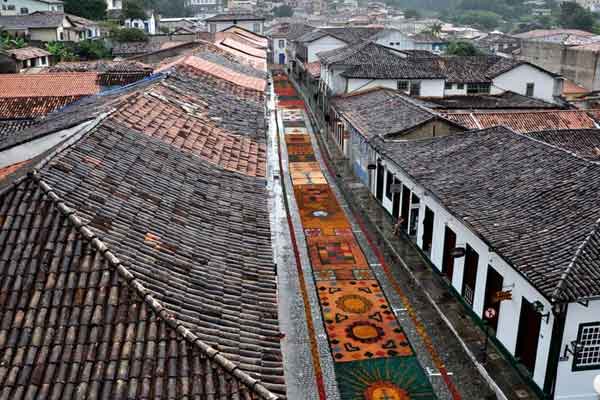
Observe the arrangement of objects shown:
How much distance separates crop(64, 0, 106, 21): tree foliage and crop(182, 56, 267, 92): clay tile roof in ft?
222

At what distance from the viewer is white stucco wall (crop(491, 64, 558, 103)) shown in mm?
44000

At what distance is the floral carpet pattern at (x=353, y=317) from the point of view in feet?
46.5

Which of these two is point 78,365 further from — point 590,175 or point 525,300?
point 590,175

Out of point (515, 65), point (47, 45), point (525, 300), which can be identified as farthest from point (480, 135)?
point (47, 45)

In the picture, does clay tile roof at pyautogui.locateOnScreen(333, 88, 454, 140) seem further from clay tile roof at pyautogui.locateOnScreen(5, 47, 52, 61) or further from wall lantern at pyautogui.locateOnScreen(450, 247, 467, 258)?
clay tile roof at pyautogui.locateOnScreen(5, 47, 52, 61)

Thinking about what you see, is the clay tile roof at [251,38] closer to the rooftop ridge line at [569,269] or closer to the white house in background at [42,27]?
the white house in background at [42,27]

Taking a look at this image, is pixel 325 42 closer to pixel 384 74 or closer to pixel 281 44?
pixel 384 74

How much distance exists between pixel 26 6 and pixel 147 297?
83062mm

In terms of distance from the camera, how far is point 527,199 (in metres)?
15.5

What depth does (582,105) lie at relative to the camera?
157ft

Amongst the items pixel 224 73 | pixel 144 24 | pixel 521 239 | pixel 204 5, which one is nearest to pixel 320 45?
pixel 224 73

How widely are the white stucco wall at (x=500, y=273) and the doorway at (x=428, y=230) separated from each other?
252 millimetres

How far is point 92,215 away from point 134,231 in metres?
0.66

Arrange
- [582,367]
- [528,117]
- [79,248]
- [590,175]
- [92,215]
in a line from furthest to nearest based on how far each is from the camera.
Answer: [528,117], [590,175], [582,367], [92,215], [79,248]
